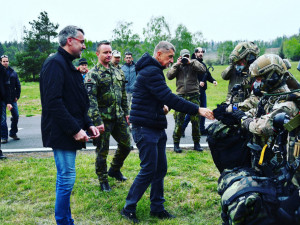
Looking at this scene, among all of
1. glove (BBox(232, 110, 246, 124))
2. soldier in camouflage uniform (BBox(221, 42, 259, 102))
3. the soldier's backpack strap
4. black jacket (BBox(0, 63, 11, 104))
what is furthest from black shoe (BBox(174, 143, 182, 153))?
the soldier's backpack strap

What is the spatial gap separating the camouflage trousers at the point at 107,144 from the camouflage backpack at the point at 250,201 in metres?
2.31

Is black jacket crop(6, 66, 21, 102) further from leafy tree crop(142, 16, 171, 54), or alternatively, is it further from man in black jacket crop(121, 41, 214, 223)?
leafy tree crop(142, 16, 171, 54)

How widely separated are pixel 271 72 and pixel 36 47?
39466 mm

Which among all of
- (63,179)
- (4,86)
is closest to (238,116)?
(63,179)

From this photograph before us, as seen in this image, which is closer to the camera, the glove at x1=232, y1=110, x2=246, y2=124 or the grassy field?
the glove at x1=232, y1=110, x2=246, y2=124

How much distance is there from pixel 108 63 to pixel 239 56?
222cm

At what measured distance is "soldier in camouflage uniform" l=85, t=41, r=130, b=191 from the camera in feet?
14.9

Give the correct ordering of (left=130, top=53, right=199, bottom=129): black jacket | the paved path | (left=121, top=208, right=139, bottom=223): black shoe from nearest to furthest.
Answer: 1. (left=130, top=53, right=199, bottom=129): black jacket
2. (left=121, top=208, right=139, bottom=223): black shoe
3. the paved path

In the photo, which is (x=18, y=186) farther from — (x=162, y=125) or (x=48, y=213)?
(x=162, y=125)

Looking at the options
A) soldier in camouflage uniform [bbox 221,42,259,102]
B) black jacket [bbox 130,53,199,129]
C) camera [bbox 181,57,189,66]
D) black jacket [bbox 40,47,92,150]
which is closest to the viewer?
black jacket [bbox 40,47,92,150]

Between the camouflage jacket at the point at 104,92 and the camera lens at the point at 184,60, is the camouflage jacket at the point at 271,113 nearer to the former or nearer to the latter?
the camouflage jacket at the point at 104,92

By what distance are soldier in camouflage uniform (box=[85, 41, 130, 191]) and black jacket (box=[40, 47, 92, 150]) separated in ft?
3.94

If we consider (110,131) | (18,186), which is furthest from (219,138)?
(18,186)

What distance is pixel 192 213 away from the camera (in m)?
4.09
